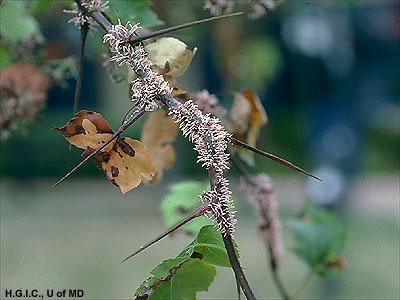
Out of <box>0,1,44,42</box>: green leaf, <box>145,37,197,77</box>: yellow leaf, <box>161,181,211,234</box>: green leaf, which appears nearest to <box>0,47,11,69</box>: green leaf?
<box>0,1,44,42</box>: green leaf

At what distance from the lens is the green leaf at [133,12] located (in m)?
0.59

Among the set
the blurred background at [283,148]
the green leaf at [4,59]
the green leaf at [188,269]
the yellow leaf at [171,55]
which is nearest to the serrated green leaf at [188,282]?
the green leaf at [188,269]

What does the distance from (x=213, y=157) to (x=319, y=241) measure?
55cm

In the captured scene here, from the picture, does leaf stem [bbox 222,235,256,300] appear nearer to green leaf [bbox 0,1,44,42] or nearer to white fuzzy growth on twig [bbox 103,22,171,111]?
white fuzzy growth on twig [bbox 103,22,171,111]

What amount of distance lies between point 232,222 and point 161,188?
5277mm

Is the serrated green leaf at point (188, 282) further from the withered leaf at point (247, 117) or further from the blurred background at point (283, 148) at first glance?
the blurred background at point (283, 148)

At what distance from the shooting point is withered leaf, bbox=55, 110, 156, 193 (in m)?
0.48

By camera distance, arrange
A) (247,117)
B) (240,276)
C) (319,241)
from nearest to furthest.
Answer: (240,276), (247,117), (319,241)

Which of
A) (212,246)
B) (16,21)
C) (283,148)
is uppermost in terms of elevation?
(16,21)

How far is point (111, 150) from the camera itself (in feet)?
1.60

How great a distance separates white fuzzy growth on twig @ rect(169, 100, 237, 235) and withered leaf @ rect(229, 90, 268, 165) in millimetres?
340

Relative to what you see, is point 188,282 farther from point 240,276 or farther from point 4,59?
point 4,59

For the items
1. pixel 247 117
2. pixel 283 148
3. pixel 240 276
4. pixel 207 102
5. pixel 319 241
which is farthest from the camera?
pixel 283 148

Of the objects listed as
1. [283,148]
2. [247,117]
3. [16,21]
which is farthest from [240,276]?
[283,148]
